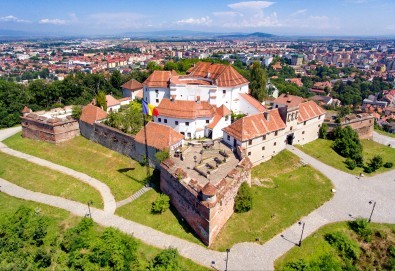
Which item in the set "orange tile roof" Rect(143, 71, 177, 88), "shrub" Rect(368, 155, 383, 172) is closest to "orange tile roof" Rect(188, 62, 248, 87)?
"orange tile roof" Rect(143, 71, 177, 88)

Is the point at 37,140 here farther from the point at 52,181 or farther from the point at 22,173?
the point at 52,181

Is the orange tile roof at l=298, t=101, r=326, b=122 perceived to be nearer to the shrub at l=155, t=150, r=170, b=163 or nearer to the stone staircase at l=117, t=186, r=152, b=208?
the shrub at l=155, t=150, r=170, b=163

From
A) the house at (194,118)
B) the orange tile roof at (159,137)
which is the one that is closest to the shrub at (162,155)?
the orange tile roof at (159,137)

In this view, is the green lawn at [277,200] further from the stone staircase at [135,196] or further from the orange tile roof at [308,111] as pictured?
the stone staircase at [135,196]

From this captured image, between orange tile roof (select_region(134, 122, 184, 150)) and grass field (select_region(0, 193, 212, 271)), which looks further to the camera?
orange tile roof (select_region(134, 122, 184, 150))

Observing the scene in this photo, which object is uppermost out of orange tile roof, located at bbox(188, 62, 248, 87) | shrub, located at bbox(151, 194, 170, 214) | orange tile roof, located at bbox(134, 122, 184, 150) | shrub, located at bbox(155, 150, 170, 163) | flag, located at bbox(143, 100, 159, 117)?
orange tile roof, located at bbox(188, 62, 248, 87)

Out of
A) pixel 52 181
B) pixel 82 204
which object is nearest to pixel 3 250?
pixel 82 204
